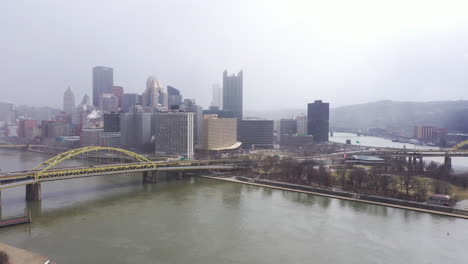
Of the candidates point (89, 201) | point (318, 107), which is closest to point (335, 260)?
point (89, 201)

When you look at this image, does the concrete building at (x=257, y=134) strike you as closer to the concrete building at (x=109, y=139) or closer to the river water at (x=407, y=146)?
the river water at (x=407, y=146)

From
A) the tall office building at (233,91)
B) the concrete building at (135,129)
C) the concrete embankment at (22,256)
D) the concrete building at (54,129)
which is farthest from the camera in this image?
the tall office building at (233,91)

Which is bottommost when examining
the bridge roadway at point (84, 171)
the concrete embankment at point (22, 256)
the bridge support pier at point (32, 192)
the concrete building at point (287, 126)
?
the concrete embankment at point (22, 256)

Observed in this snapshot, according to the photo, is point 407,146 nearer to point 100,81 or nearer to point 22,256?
point 22,256

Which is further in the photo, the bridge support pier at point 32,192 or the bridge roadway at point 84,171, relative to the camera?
the bridge roadway at point 84,171

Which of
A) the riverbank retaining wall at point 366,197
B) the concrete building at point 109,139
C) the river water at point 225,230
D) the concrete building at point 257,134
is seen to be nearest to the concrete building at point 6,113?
the concrete building at point 109,139

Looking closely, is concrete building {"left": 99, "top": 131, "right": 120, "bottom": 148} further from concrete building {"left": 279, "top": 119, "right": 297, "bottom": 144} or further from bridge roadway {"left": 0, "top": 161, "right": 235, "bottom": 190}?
concrete building {"left": 279, "top": 119, "right": 297, "bottom": 144}

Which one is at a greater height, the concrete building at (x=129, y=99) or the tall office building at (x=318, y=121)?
the concrete building at (x=129, y=99)

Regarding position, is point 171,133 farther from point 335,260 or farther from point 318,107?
point 318,107
